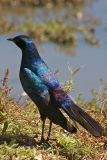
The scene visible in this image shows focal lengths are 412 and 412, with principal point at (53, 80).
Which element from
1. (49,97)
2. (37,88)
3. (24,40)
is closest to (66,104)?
(49,97)

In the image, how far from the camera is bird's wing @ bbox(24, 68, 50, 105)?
→ 415 cm

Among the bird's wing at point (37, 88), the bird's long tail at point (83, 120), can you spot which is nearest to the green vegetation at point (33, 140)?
the bird's long tail at point (83, 120)

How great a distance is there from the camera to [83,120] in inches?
168

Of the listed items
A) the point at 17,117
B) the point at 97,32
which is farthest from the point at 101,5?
the point at 17,117

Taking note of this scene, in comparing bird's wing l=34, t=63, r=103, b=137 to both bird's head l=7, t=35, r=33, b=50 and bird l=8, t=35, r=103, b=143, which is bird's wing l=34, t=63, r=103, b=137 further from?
bird's head l=7, t=35, r=33, b=50

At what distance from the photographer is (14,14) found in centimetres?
1349

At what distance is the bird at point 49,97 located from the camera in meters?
4.16

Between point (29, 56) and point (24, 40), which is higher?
point (24, 40)

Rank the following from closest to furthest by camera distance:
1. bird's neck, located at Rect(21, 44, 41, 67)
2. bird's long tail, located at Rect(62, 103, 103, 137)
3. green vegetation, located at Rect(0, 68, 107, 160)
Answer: green vegetation, located at Rect(0, 68, 107, 160) → bird's long tail, located at Rect(62, 103, 103, 137) → bird's neck, located at Rect(21, 44, 41, 67)

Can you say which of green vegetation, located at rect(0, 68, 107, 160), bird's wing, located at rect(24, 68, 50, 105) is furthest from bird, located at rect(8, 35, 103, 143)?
green vegetation, located at rect(0, 68, 107, 160)

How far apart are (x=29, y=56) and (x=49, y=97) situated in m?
0.51

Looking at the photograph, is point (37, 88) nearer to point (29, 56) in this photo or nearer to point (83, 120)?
point (29, 56)

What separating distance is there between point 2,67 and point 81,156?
4008 millimetres

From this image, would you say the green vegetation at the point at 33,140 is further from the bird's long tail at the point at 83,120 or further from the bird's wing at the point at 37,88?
the bird's wing at the point at 37,88
